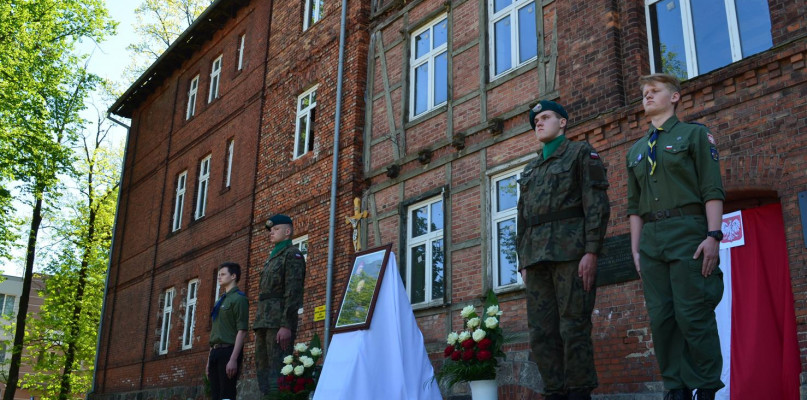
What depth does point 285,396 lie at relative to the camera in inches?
347

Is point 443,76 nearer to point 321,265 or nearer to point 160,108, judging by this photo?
point 321,265

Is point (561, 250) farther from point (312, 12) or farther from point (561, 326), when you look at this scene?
point (312, 12)

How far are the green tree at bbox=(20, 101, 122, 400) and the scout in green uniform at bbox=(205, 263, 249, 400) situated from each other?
21107 millimetres

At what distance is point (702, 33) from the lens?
7863 millimetres

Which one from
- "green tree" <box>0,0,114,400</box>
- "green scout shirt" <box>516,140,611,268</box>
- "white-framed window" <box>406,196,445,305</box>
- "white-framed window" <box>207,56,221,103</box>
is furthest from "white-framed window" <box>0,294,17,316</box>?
"green scout shirt" <box>516,140,611,268</box>

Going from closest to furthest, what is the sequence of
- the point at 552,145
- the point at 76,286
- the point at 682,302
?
1. the point at 682,302
2. the point at 552,145
3. the point at 76,286

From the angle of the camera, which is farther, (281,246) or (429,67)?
(429,67)

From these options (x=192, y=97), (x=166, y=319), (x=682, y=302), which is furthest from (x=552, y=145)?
(x=192, y=97)

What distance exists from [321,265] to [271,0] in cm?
764

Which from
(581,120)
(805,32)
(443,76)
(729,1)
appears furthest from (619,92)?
(443,76)

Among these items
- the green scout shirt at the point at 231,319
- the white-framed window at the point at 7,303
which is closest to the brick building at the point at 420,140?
the green scout shirt at the point at 231,319

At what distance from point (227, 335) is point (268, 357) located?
603mm

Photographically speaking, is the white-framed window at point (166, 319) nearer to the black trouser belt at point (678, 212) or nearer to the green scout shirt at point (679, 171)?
the green scout shirt at point (679, 171)

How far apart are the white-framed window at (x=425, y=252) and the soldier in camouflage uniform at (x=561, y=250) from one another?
536 cm
